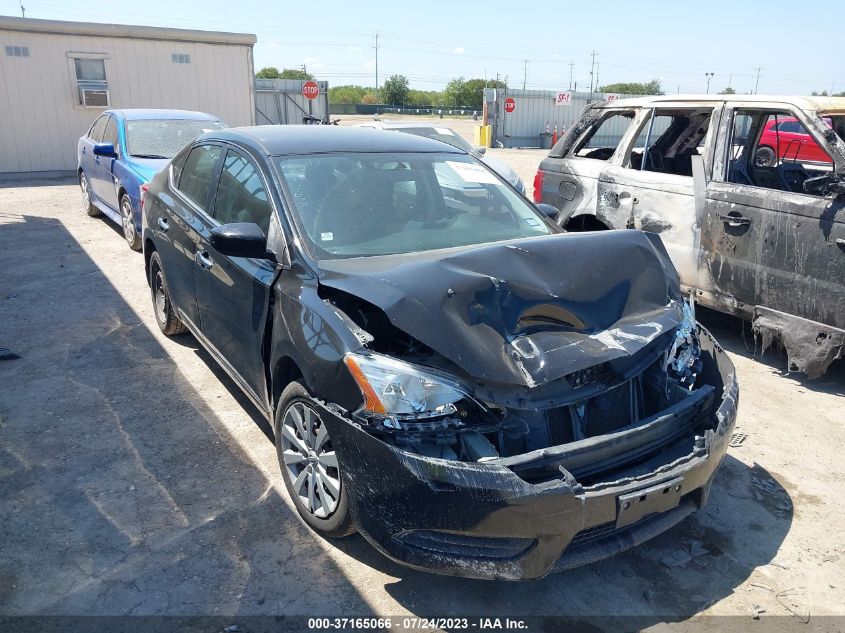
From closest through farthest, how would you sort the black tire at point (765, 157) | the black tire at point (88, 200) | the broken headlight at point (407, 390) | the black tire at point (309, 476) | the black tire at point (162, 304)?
the broken headlight at point (407, 390)
the black tire at point (309, 476)
the black tire at point (162, 304)
the black tire at point (765, 157)
the black tire at point (88, 200)

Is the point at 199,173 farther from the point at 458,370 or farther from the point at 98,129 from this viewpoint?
the point at 98,129

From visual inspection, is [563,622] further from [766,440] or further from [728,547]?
[766,440]

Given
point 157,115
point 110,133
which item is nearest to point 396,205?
point 157,115

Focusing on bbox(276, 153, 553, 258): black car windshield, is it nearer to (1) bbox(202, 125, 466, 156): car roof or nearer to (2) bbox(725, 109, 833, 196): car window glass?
(1) bbox(202, 125, 466, 156): car roof

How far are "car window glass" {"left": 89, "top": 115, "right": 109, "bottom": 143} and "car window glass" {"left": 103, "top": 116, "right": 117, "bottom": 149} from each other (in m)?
0.18

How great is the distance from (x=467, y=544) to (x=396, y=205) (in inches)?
76.0

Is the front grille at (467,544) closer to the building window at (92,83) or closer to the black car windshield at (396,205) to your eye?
the black car windshield at (396,205)

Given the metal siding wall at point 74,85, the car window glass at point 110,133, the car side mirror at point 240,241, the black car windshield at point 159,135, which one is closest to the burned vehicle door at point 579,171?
the car side mirror at point 240,241

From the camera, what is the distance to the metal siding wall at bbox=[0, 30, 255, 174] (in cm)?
1473

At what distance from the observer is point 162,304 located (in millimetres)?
5625

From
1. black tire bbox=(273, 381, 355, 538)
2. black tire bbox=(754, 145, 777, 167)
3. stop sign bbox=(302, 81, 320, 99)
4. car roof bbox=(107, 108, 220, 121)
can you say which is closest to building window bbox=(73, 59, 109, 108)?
stop sign bbox=(302, 81, 320, 99)

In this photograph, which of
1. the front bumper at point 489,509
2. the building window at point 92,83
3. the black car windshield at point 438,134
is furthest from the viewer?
the building window at point 92,83

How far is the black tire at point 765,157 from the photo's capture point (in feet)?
19.6

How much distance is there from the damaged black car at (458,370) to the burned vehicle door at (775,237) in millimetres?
1767
